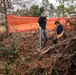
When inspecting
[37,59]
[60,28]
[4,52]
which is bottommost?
[4,52]

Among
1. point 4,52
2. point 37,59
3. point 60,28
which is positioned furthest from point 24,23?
point 37,59

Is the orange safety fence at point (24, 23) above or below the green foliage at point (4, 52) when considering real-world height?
above

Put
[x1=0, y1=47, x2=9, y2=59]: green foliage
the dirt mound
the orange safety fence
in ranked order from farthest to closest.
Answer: the orange safety fence → [x1=0, y1=47, x2=9, y2=59]: green foliage → the dirt mound

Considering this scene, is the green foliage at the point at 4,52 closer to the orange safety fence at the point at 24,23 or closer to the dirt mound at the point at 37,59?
the dirt mound at the point at 37,59

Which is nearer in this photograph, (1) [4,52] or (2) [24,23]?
(1) [4,52]

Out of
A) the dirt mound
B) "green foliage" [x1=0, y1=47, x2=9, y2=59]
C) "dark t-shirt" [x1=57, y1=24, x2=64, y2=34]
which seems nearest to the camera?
the dirt mound

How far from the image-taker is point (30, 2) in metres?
18.2

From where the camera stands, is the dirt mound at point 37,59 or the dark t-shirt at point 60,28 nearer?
the dirt mound at point 37,59

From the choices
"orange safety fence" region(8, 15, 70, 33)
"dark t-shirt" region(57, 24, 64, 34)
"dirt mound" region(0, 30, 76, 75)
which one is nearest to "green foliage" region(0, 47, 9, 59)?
"dirt mound" region(0, 30, 76, 75)

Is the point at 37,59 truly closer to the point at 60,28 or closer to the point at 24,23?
the point at 60,28

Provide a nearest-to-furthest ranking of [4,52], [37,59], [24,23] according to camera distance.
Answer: [37,59]
[4,52]
[24,23]

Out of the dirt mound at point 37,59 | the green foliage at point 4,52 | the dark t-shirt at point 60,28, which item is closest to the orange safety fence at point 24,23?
the dirt mound at point 37,59

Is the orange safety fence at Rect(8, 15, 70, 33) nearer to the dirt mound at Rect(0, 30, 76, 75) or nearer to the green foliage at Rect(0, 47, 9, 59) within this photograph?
the dirt mound at Rect(0, 30, 76, 75)

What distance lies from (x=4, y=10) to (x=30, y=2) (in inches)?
82.7
